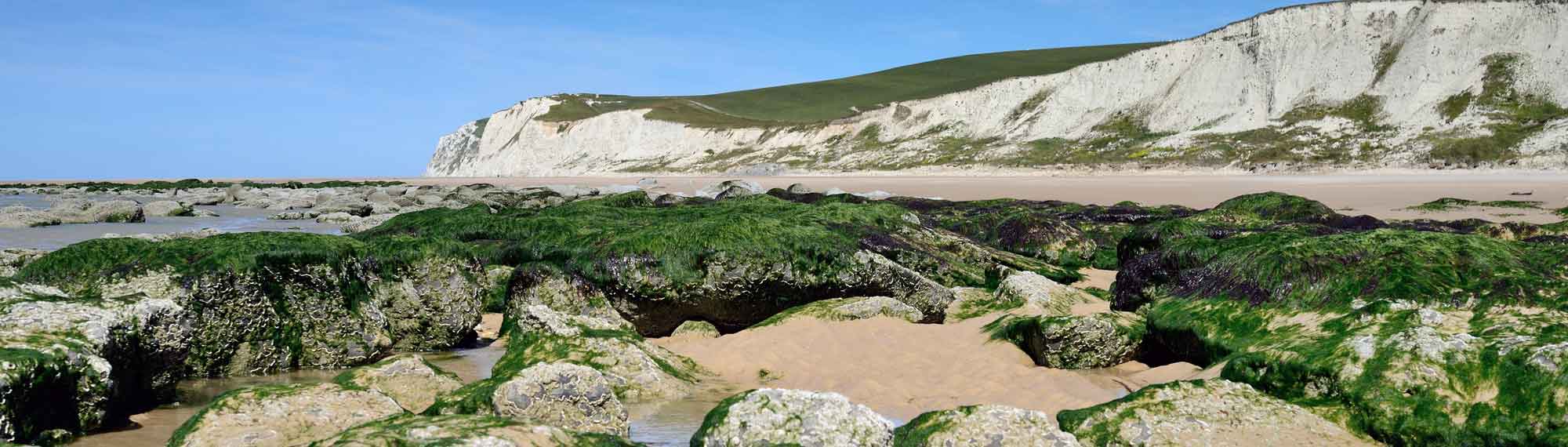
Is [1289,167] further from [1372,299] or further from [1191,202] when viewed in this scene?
[1372,299]

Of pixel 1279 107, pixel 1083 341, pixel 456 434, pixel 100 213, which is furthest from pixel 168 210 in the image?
pixel 1279 107

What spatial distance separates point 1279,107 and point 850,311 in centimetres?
5242

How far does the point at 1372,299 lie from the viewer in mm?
5969

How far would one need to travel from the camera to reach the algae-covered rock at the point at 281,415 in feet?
14.8

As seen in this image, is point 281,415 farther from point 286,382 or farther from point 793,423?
point 793,423

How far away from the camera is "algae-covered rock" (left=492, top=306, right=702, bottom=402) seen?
20.0ft

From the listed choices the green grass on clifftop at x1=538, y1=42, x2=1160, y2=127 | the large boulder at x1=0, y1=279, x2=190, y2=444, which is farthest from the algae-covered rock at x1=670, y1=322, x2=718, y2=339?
the green grass on clifftop at x1=538, y1=42, x2=1160, y2=127

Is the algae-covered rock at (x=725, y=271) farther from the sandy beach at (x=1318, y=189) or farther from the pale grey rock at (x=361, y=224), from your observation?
the sandy beach at (x=1318, y=189)

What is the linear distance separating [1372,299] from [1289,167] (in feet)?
131

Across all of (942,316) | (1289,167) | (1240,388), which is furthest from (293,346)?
(1289,167)

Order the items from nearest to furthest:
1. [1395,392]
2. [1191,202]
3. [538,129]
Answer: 1. [1395,392]
2. [1191,202]
3. [538,129]

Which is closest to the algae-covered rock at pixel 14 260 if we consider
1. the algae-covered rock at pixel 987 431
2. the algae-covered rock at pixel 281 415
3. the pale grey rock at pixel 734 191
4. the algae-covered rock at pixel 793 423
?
the algae-covered rock at pixel 281 415

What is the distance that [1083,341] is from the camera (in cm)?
645

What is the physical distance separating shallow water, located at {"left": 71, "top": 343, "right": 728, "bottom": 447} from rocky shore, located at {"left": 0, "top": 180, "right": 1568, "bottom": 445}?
0.36 feet
